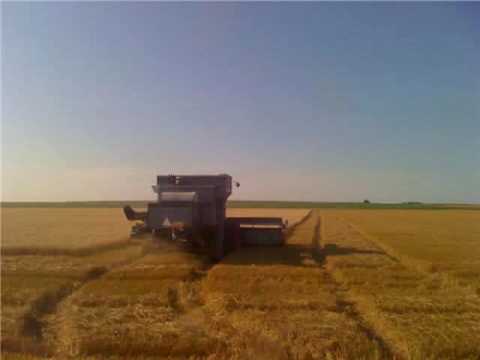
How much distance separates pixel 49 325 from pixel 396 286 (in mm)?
8278

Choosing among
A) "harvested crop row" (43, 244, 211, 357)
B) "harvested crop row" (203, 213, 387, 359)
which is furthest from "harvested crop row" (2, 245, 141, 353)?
"harvested crop row" (203, 213, 387, 359)

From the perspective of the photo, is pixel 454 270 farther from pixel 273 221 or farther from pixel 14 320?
pixel 14 320

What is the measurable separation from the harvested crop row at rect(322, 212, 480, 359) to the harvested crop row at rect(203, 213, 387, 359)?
49 centimetres

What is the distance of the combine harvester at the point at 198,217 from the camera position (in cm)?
1711

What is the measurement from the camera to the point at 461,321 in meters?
7.93

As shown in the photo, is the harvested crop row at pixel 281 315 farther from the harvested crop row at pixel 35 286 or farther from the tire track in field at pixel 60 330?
the harvested crop row at pixel 35 286

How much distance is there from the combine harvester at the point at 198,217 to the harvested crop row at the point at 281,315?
364 centimetres

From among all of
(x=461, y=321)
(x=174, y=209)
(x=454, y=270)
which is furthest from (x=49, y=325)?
(x=454, y=270)

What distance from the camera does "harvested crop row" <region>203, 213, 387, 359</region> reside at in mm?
6395

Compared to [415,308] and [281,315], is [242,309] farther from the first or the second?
[415,308]

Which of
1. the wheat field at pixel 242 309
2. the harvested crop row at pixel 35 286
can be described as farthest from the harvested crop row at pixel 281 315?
the harvested crop row at pixel 35 286

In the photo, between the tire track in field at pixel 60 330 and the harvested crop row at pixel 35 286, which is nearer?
the tire track in field at pixel 60 330

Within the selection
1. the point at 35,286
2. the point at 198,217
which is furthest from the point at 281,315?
the point at 198,217

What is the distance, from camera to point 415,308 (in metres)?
8.70
